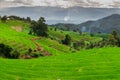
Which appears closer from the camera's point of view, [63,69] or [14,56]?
[63,69]

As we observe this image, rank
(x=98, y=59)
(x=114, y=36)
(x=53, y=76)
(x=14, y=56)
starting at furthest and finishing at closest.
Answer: (x=114, y=36)
(x=14, y=56)
(x=98, y=59)
(x=53, y=76)

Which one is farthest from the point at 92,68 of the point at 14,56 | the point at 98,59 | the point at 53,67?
the point at 14,56

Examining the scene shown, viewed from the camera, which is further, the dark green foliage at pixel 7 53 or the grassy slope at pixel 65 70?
the dark green foliage at pixel 7 53

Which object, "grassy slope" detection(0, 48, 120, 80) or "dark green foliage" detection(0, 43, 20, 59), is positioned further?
"dark green foliage" detection(0, 43, 20, 59)

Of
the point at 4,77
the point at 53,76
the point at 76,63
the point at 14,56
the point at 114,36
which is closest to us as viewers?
the point at 4,77

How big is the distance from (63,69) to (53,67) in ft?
7.01

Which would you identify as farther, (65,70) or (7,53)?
(7,53)

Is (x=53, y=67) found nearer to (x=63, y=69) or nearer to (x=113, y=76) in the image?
(x=63, y=69)

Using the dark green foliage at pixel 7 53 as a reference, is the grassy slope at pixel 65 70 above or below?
above

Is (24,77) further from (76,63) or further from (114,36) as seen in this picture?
(114,36)

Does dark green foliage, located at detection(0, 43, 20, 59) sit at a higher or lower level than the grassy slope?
lower

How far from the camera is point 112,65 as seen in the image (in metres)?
48.4

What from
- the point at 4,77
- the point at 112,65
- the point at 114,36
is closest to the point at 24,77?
the point at 4,77

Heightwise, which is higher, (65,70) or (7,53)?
(65,70)
